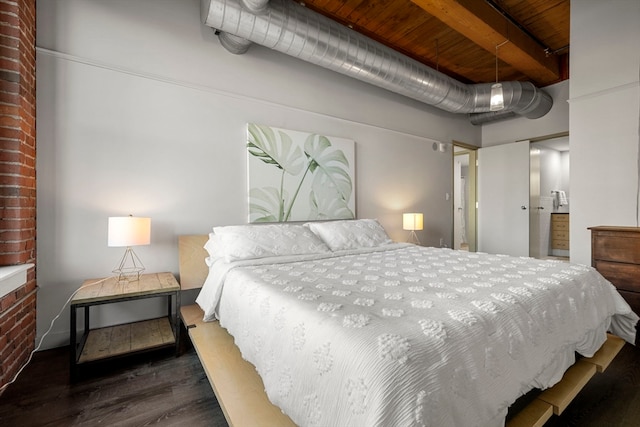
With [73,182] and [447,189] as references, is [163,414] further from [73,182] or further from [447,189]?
[447,189]

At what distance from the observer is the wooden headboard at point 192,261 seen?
2506mm

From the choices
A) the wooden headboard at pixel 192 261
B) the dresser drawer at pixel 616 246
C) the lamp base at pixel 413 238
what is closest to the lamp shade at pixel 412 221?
the lamp base at pixel 413 238

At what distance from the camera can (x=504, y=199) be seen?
4.98 meters

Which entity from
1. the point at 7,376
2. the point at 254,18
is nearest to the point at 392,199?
the point at 254,18

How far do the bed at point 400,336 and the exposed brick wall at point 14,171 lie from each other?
0.96m

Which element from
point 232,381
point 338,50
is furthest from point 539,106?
point 232,381

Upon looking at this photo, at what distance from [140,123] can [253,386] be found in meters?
2.24

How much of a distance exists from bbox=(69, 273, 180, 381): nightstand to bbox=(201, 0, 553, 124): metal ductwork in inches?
83.1

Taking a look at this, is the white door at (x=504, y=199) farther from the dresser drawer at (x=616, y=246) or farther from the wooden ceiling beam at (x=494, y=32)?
the dresser drawer at (x=616, y=246)

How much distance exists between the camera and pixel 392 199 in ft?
13.8

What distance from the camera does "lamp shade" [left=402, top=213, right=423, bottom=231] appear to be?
397 centimetres

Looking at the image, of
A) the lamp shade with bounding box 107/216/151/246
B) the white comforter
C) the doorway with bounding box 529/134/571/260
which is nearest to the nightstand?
the lamp shade with bounding box 107/216/151/246

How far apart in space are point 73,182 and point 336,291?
219 cm

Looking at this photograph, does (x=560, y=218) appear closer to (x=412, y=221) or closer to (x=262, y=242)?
(x=412, y=221)
